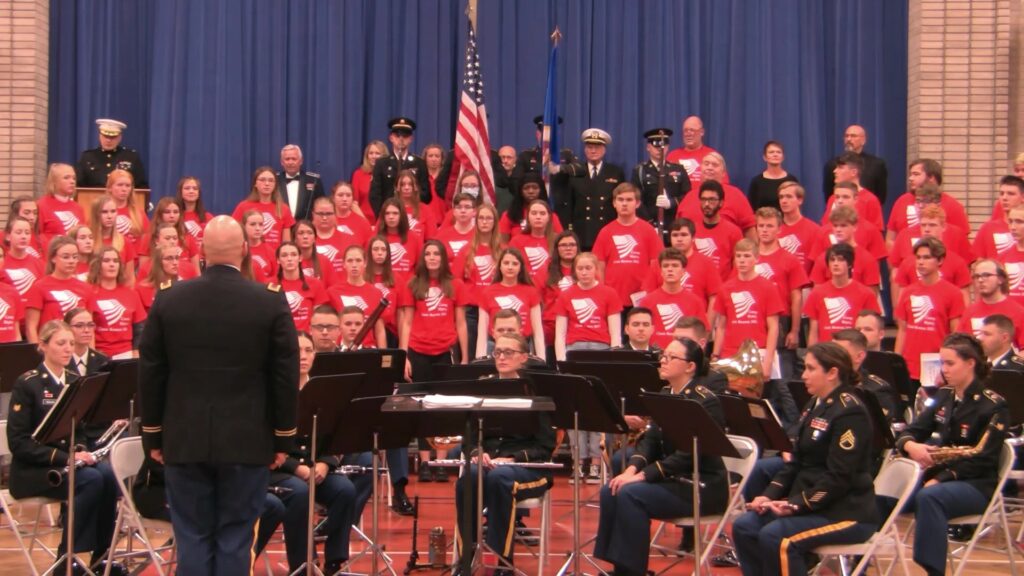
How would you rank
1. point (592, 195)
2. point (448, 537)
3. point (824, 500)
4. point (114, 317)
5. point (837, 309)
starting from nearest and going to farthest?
point (824, 500) < point (448, 537) < point (114, 317) < point (837, 309) < point (592, 195)

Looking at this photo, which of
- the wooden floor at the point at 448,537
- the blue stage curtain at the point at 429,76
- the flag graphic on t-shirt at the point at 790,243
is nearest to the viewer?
the wooden floor at the point at 448,537

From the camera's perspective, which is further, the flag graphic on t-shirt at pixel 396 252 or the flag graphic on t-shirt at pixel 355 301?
the flag graphic on t-shirt at pixel 396 252

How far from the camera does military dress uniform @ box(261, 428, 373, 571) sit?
781 centimetres

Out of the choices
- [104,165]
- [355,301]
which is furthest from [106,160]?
[355,301]

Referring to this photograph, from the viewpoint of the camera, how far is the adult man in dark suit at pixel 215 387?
6.04 m

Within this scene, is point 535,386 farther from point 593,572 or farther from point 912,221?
point 912,221

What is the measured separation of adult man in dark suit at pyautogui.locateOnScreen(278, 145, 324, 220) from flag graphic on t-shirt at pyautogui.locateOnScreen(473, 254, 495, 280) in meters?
2.68

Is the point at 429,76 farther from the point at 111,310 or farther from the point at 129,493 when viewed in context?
the point at 129,493

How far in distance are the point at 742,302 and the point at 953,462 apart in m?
3.54

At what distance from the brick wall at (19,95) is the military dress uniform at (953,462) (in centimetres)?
1045

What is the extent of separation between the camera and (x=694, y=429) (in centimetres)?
722

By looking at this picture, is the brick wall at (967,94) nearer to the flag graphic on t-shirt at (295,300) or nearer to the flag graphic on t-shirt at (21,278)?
the flag graphic on t-shirt at (295,300)

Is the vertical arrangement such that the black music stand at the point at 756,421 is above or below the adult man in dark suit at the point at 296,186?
below

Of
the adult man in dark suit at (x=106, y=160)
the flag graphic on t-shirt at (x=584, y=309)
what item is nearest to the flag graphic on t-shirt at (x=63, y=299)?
the adult man in dark suit at (x=106, y=160)
